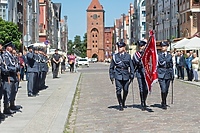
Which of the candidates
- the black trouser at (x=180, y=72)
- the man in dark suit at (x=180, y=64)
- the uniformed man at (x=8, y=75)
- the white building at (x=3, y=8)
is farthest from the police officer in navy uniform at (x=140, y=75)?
the white building at (x=3, y=8)

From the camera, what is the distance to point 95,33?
602 feet

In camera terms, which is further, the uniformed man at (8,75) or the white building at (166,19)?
the white building at (166,19)

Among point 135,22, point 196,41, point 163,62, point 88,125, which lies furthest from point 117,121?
point 135,22

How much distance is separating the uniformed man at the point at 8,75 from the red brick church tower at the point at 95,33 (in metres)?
169

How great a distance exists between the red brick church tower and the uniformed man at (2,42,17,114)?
6650 inches

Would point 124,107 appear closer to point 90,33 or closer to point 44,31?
point 44,31

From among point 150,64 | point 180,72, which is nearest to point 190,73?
point 180,72

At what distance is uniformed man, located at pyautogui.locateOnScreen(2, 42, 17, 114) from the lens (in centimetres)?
1246

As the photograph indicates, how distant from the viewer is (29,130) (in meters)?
10.2

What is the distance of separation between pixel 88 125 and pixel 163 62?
369 cm

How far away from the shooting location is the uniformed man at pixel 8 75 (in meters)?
12.5

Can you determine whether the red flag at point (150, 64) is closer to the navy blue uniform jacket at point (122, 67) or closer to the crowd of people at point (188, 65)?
the navy blue uniform jacket at point (122, 67)

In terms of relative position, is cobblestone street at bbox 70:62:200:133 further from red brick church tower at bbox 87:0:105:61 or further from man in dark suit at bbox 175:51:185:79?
red brick church tower at bbox 87:0:105:61

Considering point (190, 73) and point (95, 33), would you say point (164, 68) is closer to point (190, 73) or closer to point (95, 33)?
point (190, 73)
